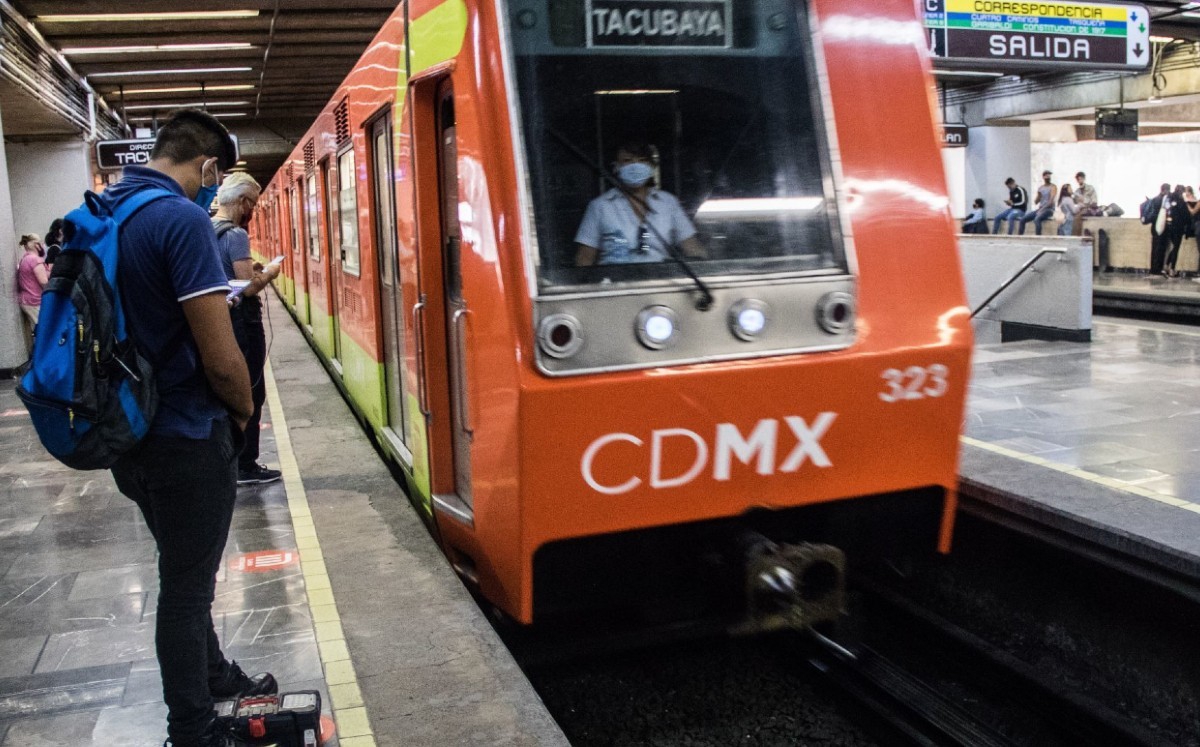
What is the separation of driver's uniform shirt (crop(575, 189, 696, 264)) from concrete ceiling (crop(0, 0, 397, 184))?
375 inches

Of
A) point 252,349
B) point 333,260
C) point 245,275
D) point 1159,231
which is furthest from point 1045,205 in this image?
point 245,275

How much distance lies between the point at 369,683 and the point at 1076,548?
10.6 feet

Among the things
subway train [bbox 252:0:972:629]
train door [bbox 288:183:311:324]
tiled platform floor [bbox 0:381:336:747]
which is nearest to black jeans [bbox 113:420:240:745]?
tiled platform floor [bbox 0:381:336:747]

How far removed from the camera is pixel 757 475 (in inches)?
137

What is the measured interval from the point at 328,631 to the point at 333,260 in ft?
15.3

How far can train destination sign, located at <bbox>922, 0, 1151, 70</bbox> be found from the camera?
30.1 ft

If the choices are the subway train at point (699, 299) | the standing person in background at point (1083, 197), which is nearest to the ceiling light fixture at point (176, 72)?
the subway train at point (699, 299)

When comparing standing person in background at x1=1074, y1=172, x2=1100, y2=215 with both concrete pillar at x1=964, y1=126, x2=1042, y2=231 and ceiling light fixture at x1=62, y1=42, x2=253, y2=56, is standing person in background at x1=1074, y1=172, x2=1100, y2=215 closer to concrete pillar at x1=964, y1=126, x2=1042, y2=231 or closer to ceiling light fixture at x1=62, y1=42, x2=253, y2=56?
concrete pillar at x1=964, y1=126, x2=1042, y2=231

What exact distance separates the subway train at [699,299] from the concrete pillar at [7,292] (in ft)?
29.9

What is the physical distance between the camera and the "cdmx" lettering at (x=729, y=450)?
3268 mm

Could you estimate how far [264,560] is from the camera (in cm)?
479

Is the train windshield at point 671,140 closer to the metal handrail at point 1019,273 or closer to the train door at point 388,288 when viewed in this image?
the train door at point 388,288

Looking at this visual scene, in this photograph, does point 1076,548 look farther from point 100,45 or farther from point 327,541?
point 100,45

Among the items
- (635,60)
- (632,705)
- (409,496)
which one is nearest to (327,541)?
(409,496)
